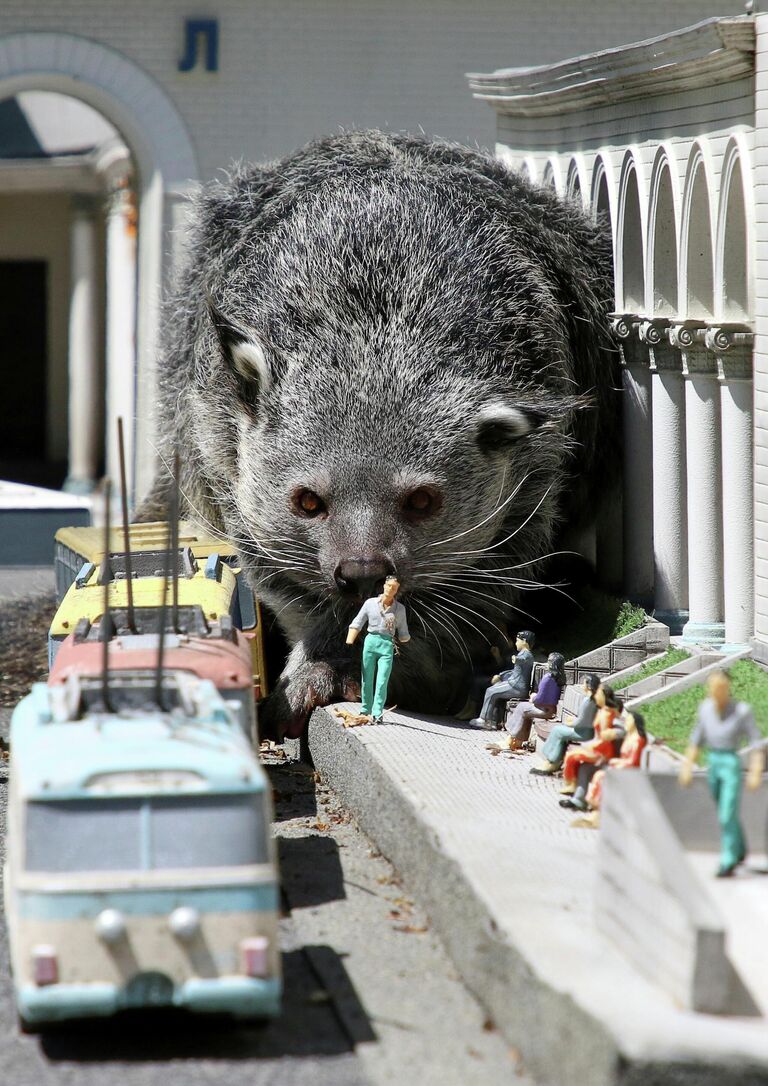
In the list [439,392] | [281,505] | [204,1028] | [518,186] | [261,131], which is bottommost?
[204,1028]

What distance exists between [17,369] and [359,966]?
1932 cm

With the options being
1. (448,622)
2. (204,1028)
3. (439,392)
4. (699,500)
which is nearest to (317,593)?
(448,622)

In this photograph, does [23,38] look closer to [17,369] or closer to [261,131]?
[261,131]

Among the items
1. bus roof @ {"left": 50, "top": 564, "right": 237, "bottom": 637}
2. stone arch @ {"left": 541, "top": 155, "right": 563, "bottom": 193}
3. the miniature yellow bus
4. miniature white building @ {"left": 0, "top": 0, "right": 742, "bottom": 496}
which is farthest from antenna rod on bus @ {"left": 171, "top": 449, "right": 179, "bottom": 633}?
miniature white building @ {"left": 0, "top": 0, "right": 742, "bottom": 496}

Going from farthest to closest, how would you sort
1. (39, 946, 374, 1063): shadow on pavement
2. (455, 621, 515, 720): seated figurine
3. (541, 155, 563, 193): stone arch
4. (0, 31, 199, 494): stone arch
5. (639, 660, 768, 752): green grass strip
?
1. (0, 31, 199, 494): stone arch
2. (541, 155, 563, 193): stone arch
3. (455, 621, 515, 720): seated figurine
4. (639, 660, 768, 752): green grass strip
5. (39, 946, 374, 1063): shadow on pavement

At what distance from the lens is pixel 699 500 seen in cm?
954

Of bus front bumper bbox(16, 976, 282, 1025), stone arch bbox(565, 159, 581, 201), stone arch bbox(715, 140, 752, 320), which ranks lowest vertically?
bus front bumper bbox(16, 976, 282, 1025)

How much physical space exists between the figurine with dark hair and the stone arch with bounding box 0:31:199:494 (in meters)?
9.33

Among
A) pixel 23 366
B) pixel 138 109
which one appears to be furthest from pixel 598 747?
pixel 23 366

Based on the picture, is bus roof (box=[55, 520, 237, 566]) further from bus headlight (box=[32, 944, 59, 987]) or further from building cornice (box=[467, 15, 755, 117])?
bus headlight (box=[32, 944, 59, 987])

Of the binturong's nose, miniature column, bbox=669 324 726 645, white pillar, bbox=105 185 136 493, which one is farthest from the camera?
white pillar, bbox=105 185 136 493

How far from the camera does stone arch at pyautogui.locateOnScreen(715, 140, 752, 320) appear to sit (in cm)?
890

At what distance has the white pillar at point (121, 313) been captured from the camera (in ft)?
59.8

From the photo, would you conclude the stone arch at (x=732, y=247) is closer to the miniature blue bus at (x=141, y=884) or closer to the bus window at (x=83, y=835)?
the miniature blue bus at (x=141, y=884)
